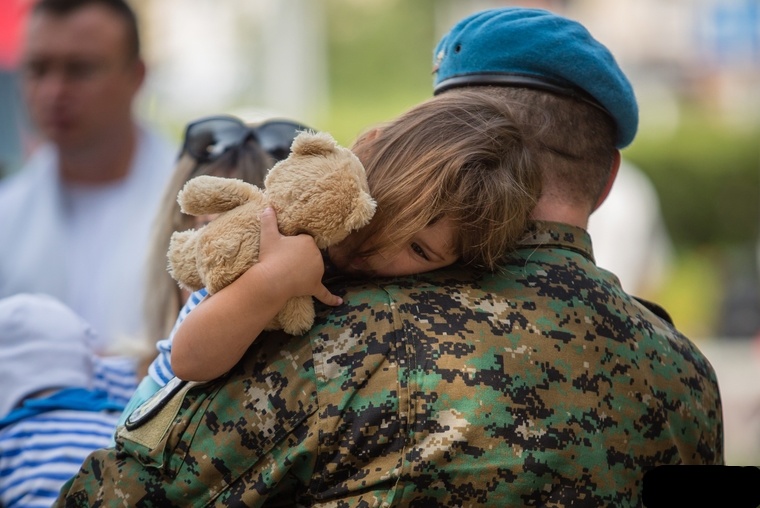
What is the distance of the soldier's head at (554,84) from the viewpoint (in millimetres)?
2043

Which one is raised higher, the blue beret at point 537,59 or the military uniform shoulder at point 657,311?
the blue beret at point 537,59

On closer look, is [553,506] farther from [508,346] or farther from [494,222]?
[494,222]

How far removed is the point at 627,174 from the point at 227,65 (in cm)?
1388

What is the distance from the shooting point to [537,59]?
204 centimetres

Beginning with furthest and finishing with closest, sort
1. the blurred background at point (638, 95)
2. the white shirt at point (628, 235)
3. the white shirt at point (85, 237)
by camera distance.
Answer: the blurred background at point (638, 95) < the white shirt at point (628, 235) < the white shirt at point (85, 237)

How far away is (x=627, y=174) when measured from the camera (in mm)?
7738

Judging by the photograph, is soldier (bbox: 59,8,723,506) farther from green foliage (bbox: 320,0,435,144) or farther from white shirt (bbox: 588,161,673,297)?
green foliage (bbox: 320,0,435,144)

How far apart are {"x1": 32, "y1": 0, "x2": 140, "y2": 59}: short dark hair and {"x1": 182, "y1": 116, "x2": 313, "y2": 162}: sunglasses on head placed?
6.24ft

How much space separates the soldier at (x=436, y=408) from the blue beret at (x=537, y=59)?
35 centimetres

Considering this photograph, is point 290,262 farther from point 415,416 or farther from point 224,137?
point 224,137

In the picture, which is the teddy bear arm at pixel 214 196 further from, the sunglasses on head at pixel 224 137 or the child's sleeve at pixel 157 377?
the sunglasses on head at pixel 224 137

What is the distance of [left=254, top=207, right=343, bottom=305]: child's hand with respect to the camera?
1669mm

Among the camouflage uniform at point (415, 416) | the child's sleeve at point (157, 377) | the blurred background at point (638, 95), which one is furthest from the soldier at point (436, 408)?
the blurred background at point (638, 95)

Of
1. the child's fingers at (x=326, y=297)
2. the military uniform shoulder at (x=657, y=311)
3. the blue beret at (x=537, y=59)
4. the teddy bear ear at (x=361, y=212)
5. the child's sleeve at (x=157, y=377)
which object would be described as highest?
the blue beret at (x=537, y=59)
